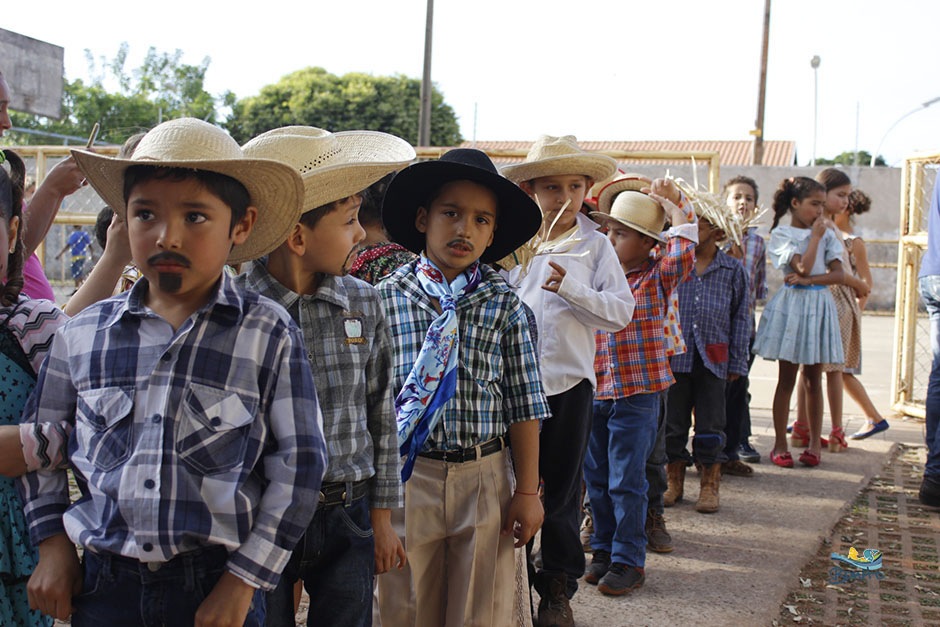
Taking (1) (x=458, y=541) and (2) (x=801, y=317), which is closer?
(1) (x=458, y=541)

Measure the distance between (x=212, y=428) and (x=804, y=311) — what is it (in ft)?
19.0

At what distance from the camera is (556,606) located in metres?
3.53

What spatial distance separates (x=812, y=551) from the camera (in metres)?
4.66

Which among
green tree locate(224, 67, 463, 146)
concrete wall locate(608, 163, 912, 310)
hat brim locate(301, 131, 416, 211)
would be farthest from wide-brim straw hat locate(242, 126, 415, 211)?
green tree locate(224, 67, 463, 146)

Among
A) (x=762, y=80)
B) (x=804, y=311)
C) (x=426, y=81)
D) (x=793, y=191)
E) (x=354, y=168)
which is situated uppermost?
(x=762, y=80)

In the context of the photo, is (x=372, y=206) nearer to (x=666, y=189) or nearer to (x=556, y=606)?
(x=666, y=189)

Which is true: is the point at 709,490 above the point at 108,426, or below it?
below

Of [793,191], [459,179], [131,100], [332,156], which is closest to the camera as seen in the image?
[332,156]

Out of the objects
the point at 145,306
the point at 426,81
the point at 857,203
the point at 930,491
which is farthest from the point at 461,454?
the point at 426,81

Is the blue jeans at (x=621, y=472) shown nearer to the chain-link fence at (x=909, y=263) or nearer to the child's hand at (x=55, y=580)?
the child's hand at (x=55, y=580)

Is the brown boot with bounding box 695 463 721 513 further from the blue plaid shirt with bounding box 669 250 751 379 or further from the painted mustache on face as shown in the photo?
the painted mustache on face

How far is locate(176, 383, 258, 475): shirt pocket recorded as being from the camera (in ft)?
5.57

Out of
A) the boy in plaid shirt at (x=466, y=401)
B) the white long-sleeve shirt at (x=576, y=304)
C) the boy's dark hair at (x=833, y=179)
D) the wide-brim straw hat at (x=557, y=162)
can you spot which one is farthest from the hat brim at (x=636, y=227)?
the boy's dark hair at (x=833, y=179)

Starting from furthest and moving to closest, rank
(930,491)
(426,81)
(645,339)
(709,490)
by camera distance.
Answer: (426,81)
(930,491)
(709,490)
(645,339)
